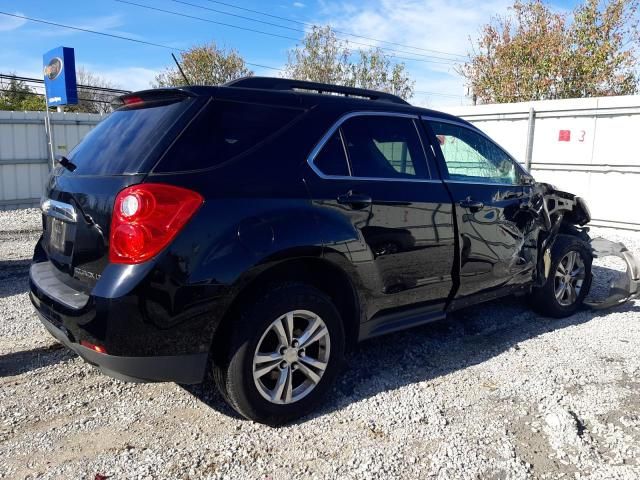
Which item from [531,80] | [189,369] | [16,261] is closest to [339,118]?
[189,369]

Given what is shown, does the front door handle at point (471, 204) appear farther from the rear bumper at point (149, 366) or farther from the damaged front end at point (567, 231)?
the rear bumper at point (149, 366)

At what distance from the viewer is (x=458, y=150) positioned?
4.19 metres

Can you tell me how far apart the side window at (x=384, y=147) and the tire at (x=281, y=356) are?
878 millimetres

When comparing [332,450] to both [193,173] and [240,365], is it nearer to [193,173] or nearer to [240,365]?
[240,365]

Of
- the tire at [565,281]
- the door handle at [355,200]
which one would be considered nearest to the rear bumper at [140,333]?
the door handle at [355,200]

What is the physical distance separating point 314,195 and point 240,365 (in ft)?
3.27

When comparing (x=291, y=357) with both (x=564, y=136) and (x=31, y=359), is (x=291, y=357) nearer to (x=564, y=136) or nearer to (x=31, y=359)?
(x=31, y=359)

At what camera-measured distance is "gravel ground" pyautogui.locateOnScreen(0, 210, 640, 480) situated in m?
2.65

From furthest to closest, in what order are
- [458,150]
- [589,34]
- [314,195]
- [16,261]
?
[589,34] < [16,261] < [458,150] < [314,195]

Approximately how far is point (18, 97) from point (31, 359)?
30.8 metres

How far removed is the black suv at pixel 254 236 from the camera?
2475 millimetres

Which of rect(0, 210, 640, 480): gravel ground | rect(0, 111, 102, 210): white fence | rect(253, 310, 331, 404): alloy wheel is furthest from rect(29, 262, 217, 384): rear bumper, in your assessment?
rect(0, 111, 102, 210): white fence

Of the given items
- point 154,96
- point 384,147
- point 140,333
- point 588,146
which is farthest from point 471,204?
point 588,146

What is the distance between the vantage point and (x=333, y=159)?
3129 millimetres
